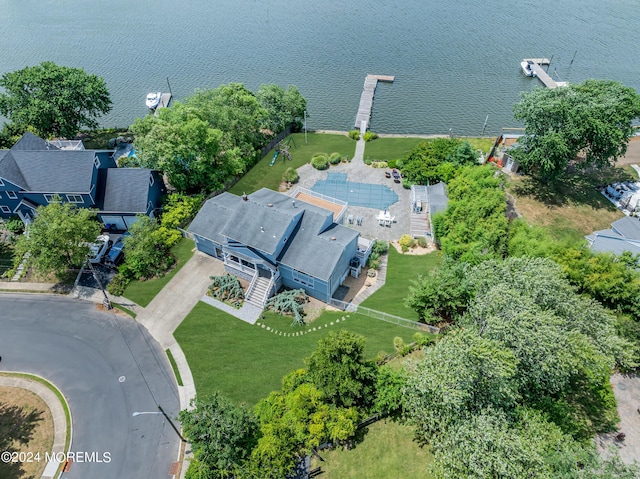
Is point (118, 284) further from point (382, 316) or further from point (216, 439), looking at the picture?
point (382, 316)

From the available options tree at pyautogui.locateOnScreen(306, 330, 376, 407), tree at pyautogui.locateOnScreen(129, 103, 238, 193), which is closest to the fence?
tree at pyautogui.locateOnScreen(306, 330, 376, 407)

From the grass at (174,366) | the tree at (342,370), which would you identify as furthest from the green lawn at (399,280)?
the grass at (174,366)

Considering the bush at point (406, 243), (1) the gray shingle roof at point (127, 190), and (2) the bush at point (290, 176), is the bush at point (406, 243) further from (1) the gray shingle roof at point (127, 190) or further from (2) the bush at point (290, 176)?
(1) the gray shingle roof at point (127, 190)

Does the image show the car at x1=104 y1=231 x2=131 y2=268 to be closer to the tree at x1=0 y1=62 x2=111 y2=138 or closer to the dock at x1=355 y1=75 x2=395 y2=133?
the tree at x1=0 y1=62 x2=111 y2=138

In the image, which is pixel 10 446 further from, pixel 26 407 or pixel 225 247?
pixel 225 247

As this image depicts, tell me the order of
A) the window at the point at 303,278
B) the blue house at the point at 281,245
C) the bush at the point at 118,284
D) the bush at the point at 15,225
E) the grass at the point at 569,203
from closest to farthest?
1. the blue house at the point at 281,245
2. the window at the point at 303,278
3. the bush at the point at 118,284
4. the bush at the point at 15,225
5. the grass at the point at 569,203

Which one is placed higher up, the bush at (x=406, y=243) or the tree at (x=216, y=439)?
the bush at (x=406, y=243)

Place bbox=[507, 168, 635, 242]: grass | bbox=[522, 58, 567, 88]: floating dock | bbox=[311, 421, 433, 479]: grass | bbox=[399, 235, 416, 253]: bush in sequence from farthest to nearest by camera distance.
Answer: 1. bbox=[522, 58, 567, 88]: floating dock
2. bbox=[507, 168, 635, 242]: grass
3. bbox=[399, 235, 416, 253]: bush
4. bbox=[311, 421, 433, 479]: grass
